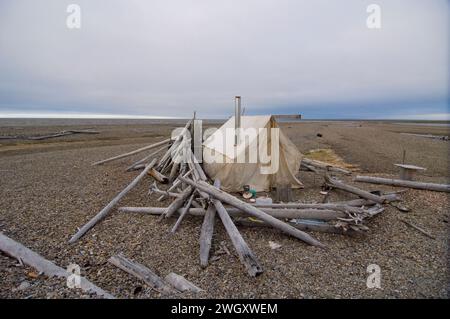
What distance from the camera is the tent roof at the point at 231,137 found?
26.5 feet

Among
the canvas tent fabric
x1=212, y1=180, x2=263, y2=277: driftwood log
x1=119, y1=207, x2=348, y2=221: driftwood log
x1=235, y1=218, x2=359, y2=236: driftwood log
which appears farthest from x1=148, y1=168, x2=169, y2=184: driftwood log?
x1=212, y1=180, x2=263, y2=277: driftwood log

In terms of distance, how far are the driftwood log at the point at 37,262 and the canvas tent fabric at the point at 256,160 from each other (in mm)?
5085

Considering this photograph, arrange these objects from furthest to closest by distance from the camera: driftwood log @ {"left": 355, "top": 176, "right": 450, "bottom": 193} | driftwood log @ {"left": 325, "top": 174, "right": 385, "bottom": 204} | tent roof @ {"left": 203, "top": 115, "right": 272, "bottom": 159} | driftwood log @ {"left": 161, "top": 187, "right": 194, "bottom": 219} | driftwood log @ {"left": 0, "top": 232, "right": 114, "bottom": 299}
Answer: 1. tent roof @ {"left": 203, "top": 115, "right": 272, "bottom": 159}
2. driftwood log @ {"left": 355, "top": 176, "right": 450, "bottom": 193}
3. driftwood log @ {"left": 325, "top": 174, "right": 385, "bottom": 204}
4. driftwood log @ {"left": 161, "top": 187, "right": 194, "bottom": 219}
5. driftwood log @ {"left": 0, "top": 232, "right": 114, "bottom": 299}

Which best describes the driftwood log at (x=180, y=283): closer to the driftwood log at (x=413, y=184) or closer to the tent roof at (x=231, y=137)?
the tent roof at (x=231, y=137)

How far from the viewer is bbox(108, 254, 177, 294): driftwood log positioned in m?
3.55

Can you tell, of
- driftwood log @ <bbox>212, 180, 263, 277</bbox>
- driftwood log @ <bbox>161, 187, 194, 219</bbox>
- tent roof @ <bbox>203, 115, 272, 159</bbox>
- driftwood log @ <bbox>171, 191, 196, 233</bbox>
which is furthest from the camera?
tent roof @ <bbox>203, 115, 272, 159</bbox>

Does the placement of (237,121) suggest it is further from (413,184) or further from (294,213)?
(413,184)

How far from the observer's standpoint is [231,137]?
9.31 metres

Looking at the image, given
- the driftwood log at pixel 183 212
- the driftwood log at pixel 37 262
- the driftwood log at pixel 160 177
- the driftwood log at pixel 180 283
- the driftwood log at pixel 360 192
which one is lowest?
the driftwood log at pixel 180 283

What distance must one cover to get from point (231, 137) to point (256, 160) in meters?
1.85

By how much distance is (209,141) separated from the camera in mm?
10945

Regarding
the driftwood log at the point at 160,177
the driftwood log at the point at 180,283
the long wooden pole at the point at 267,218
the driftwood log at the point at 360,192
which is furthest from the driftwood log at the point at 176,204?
the driftwood log at the point at 360,192

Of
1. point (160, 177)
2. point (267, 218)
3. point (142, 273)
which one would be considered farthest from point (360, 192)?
point (160, 177)

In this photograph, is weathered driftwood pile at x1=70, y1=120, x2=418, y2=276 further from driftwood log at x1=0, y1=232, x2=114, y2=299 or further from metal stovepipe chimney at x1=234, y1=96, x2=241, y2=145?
metal stovepipe chimney at x1=234, y1=96, x2=241, y2=145
